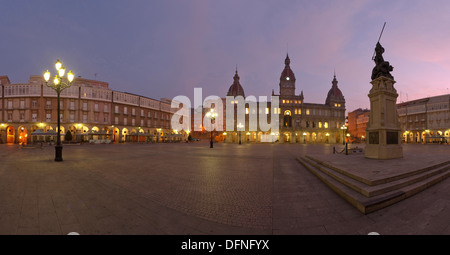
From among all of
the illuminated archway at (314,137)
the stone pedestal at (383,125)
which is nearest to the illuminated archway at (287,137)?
the illuminated archway at (314,137)

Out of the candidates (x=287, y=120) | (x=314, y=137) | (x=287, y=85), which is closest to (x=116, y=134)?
(x=287, y=120)

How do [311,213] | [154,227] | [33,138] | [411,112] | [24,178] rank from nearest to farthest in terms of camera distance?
[154,227] < [311,213] < [24,178] < [33,138] < [411,112]

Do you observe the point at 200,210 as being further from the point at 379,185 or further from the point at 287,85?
the point at 287,85

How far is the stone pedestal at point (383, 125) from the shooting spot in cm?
1077

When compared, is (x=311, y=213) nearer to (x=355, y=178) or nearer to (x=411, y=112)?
(x=355, y=178)

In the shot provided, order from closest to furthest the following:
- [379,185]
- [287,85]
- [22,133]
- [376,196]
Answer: [376,196] < [379,185] < [22,133] < [287,85]

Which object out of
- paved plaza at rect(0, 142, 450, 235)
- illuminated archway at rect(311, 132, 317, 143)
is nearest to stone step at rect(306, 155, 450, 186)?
paved plaza at rect(0, 142, 450, 235)

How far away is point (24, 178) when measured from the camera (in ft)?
22.3

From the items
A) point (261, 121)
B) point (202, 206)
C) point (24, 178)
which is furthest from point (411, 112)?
point (24, 178)

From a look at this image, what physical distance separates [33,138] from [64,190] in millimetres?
51948

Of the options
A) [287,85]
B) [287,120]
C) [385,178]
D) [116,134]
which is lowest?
[385,178]

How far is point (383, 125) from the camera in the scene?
1095 cm

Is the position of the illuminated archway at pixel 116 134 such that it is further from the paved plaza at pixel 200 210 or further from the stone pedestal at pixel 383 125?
the stone pedestal at pixel 383 125

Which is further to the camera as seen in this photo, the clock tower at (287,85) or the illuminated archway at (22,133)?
the clock tower at (287,85)
